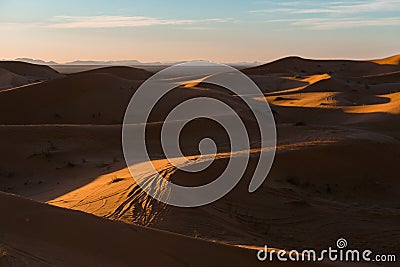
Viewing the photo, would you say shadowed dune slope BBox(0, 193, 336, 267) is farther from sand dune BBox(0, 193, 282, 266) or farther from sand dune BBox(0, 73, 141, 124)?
sand dune BBox(0, 73, 141, 124)

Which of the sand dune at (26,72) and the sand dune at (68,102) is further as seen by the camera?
the sand dune at (26,72)

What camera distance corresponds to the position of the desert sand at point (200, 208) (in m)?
4.96

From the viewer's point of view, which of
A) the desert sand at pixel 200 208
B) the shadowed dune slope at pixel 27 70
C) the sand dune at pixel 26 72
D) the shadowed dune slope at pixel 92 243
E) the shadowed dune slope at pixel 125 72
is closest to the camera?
the shadowed dune slope at pixel 92 243

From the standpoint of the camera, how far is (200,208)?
8.09 metres

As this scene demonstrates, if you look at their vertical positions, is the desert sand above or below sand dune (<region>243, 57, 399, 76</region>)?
below

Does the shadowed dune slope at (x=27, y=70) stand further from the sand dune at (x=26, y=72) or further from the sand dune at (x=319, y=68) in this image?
the sand dune at (x=319, y=68)

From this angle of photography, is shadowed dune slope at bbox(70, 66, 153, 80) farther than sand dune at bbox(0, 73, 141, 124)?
Yes

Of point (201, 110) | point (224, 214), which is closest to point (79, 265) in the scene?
point (224, 214)

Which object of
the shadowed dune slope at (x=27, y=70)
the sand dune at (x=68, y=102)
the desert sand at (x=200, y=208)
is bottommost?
the desert sand at (x=200, y=208)

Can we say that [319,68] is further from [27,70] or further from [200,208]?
[200,208]

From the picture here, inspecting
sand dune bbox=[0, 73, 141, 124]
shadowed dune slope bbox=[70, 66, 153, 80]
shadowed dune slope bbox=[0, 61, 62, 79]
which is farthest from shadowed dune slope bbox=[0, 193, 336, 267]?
shadowed dune slope bbox=[0, 61, 62, 79]

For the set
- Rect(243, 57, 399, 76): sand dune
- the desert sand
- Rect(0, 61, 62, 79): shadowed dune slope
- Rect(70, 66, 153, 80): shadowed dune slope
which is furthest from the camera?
Rect(243, 57, 399, 76): sand dune

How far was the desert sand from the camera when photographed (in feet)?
16.3

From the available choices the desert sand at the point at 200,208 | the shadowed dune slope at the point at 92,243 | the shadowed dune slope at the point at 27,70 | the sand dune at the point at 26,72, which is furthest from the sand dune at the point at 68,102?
the shadowed dune slope at the point at 27,70
